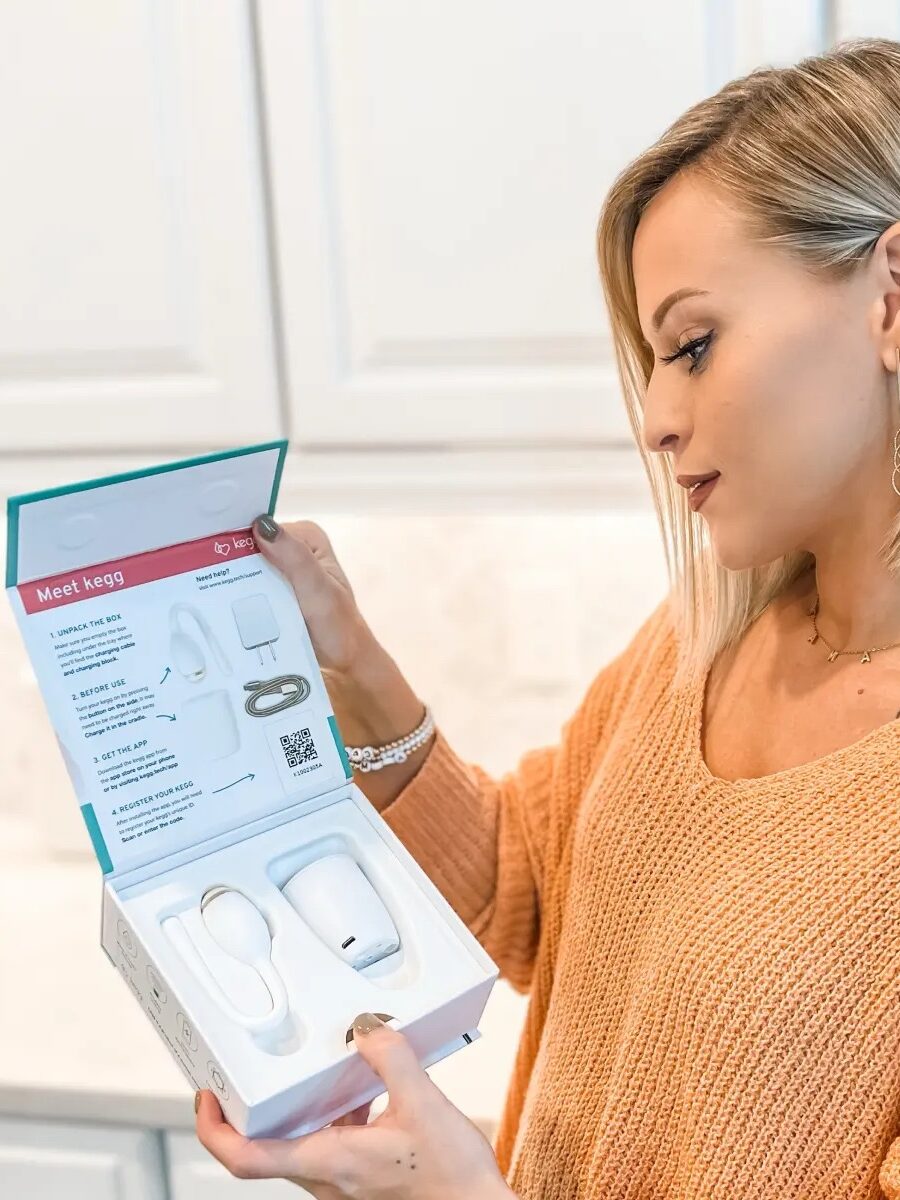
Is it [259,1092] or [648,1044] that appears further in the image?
[648,1044]

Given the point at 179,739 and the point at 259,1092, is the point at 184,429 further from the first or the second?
the point at 259,1092

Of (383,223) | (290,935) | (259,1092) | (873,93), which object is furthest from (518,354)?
(259,1092)

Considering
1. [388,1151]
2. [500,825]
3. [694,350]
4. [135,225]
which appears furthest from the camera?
[135,225]

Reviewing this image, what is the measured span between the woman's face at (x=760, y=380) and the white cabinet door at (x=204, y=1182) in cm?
79

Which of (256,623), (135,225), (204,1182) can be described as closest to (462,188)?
(135,225)

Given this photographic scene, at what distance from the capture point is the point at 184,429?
4.11ft

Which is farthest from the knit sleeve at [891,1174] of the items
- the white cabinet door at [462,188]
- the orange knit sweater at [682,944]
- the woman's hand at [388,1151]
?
the white cabinet door at [462,188]

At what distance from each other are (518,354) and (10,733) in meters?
0.97

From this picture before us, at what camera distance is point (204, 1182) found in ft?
4.09

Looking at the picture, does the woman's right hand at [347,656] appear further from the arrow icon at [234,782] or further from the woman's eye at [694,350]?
the woman's eye at [694,350]

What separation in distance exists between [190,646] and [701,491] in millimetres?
328

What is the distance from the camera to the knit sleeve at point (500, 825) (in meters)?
1.00

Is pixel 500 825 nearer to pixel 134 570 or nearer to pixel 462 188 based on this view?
pixel 134 570

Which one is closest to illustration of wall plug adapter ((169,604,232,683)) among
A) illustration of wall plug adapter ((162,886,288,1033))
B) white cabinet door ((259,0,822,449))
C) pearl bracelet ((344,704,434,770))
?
illustration of wall plug adapter ((162,886,288,1033))
